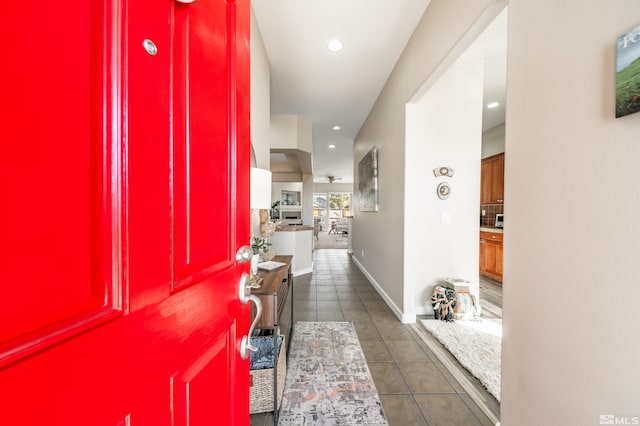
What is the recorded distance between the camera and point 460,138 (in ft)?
9.71

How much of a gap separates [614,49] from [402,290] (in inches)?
96.0

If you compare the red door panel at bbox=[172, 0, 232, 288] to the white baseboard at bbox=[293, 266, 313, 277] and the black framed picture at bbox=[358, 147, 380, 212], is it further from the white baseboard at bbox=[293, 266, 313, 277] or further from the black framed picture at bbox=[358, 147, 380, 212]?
the white baseboard at bbox=[293, 266, 313, 277]

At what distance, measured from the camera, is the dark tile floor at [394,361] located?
61.8 inches

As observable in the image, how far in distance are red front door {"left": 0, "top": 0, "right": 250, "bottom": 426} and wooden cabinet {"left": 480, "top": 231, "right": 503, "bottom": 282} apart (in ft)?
15.6

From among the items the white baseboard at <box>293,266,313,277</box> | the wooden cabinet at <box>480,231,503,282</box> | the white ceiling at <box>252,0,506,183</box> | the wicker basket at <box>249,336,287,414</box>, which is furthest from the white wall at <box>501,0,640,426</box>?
the white baseboard at <box>293,266,313,277</box>

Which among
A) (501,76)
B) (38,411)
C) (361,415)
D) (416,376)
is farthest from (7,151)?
(501,76)

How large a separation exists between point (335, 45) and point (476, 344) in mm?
3217

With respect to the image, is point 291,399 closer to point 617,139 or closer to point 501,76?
point 617,139

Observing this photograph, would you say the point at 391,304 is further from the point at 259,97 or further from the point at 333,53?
the point at 333,53

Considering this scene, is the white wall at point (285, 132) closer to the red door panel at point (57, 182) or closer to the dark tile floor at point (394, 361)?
the dark tile floor at point (394, 361)

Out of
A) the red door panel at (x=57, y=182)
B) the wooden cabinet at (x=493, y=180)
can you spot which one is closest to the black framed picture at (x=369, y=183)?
the wooden cabinet at (x=493, y=180)

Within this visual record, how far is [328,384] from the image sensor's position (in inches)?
71.7

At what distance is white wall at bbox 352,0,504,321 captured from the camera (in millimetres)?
1712

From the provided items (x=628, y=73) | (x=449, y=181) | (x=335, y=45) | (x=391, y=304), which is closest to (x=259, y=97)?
(x=335, y=45)
